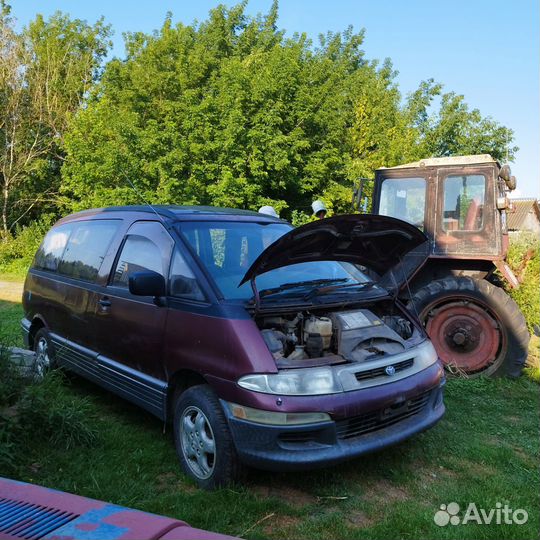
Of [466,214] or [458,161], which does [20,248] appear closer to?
[458,161]

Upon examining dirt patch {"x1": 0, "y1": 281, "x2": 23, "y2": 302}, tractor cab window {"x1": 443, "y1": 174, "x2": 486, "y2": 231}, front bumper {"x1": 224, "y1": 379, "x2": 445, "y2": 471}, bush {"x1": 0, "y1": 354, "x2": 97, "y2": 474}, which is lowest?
dirt patch {"x1": 0, "y1": 281, "x2": 23, "y2": 302}

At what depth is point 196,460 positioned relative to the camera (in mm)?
3256

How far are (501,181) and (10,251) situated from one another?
18.1m

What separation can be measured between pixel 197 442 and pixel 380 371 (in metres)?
1.28

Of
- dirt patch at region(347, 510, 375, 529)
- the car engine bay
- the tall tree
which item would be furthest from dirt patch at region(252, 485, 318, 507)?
the tall tree

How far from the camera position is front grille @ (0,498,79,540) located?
138 centimetres

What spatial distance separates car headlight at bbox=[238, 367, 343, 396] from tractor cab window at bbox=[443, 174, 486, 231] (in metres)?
4.21

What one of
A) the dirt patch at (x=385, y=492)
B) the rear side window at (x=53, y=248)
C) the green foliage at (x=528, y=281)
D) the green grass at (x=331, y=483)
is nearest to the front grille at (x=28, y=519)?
the green grass at (x=331, y=483)

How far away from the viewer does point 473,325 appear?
5.89 meters

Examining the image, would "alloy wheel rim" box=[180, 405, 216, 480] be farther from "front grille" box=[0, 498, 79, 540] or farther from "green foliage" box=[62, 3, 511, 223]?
"green foliage" box=[62, 3, 511, 223]

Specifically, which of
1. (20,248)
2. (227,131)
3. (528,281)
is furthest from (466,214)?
(20,248)

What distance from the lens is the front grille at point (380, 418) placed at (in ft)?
9.69

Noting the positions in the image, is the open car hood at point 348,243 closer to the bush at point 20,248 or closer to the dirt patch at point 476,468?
the dirt patch at point 476,468

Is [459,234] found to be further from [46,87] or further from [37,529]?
[46,87]
